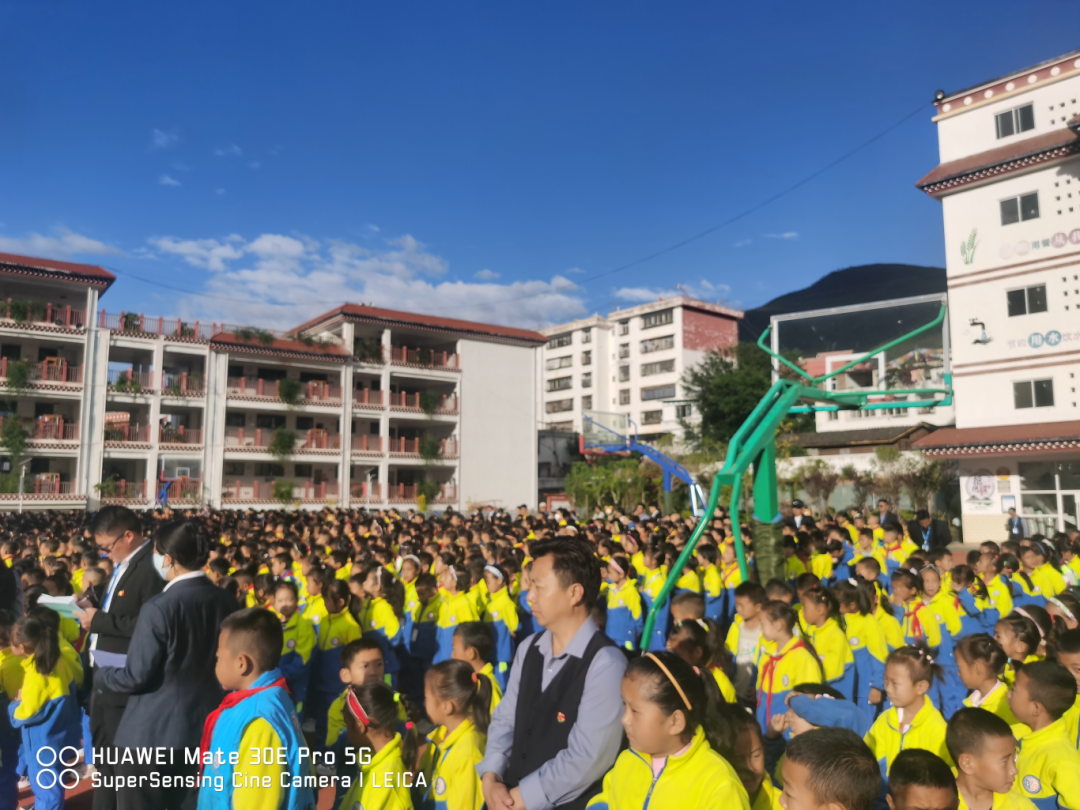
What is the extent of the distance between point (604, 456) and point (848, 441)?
465 inches

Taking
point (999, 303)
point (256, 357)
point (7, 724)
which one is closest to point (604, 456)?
point (256, 357)

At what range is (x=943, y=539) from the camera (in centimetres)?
1362

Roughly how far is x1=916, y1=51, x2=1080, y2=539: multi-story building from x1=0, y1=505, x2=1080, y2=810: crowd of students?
10620 millimetres

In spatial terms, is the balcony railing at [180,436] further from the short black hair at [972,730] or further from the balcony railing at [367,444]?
the short black hair at [972,730]

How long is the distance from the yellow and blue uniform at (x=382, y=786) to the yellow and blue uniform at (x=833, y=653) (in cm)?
294

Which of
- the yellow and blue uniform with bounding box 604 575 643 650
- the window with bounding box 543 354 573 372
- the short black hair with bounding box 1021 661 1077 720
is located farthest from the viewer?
the window with bounding box 543 354 573 372

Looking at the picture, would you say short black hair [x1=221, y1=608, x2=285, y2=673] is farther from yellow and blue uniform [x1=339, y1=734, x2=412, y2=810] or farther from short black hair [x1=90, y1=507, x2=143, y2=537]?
short black hair [x1=90, y1=507, x2=143, y2=537]

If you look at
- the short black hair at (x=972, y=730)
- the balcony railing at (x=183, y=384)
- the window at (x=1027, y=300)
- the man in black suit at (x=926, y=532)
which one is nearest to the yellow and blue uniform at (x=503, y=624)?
the short black hair at (x=972, y=730)

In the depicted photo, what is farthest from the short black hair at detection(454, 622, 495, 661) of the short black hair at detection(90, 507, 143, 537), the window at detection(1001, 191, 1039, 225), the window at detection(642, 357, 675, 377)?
the window at detection(642, 357, 675, 377)

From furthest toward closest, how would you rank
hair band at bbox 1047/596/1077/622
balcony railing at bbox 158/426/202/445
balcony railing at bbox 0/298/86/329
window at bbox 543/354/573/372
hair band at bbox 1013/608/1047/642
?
window at bbox 543/354/573/372
balcony railing at bbox 158/426/202/445
balcony railing at bbox 0/298/86/329
hair band at bbox 1047/596/1077/622
hair band at bbox 1013/608/1047/642

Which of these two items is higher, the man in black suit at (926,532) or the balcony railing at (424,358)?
the balcony railing at (424,358)

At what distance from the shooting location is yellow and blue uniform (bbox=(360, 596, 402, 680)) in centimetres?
637

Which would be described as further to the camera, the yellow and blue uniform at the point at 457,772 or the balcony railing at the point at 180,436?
the balcony railing at the point at 180,436

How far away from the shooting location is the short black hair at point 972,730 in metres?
2.79
